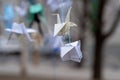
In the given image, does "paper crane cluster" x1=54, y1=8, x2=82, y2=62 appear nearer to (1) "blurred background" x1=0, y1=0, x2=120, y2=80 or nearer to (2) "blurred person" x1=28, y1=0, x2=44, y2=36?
(1) "blurred background" x1=0, y1=0, x2=120, y2=80

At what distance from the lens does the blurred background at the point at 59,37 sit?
117cm

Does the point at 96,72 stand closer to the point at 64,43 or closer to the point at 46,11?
the point at 46,11

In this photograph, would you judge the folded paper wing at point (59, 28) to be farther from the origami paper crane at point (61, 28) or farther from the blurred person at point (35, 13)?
the blurred person at point (35, 13)

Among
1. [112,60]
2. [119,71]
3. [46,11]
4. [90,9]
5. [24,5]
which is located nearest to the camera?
[24,5]

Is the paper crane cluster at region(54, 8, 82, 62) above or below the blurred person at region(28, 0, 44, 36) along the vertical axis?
below

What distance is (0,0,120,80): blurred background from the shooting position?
3.84 ft

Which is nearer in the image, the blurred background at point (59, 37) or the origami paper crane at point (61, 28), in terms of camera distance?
the origami paper crane at point (61, 28)

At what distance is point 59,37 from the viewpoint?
27.8 inches

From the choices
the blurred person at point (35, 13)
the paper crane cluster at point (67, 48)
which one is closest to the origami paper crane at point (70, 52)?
the paper crane cluster at point (67, 48)

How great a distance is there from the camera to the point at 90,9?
12.4ft

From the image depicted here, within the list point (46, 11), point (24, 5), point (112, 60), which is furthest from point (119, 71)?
point (24, 5)

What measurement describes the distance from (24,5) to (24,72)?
3.23m

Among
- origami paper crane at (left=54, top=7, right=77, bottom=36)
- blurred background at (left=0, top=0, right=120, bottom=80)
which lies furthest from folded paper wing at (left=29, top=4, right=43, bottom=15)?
origami paper crane at (left=54, top=7, right=77, bottom=36)

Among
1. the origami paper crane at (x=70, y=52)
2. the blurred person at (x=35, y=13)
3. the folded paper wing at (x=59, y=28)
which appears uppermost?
the blurred person at (x=35, y=13)
